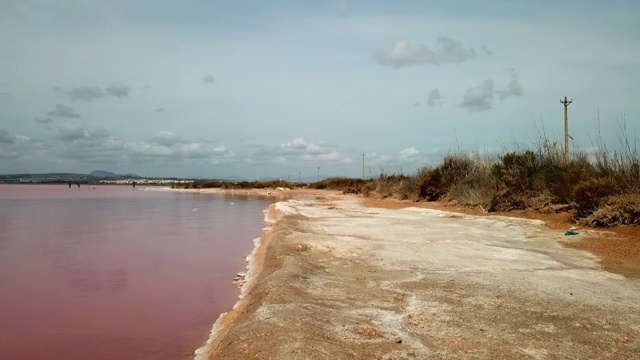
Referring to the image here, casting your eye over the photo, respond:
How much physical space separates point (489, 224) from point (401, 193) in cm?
1650

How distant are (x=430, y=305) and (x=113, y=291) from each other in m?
4.79

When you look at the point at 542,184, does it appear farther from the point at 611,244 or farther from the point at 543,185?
the point at 611,244

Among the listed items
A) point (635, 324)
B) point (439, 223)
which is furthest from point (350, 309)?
point (439, 223)

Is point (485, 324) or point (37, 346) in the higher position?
point (485, 324)

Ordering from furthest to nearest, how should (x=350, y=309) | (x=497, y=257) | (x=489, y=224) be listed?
(x=489, y=224) < (x=497, y=257) < (x=350, y=309)

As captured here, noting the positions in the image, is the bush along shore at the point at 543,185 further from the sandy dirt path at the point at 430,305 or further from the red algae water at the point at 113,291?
the red algae water at the point at 113,291

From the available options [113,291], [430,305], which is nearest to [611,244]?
[430,305]

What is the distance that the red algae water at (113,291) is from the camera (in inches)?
210

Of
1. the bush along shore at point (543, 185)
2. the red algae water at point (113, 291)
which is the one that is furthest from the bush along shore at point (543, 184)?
the red algae water at point (113, 291)

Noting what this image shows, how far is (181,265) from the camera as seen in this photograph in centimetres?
959

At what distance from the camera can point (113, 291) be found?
7508 mm

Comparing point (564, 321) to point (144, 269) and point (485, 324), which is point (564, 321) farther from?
point (144, 269)

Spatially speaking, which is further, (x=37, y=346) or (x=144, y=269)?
(x=144, y=269)

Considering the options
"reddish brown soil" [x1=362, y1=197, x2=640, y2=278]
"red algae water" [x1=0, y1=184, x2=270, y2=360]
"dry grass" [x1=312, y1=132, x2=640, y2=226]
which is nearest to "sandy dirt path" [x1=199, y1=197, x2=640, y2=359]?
"reddish brown soil" [x1=362, y1=197, x2=640, y2=278]
